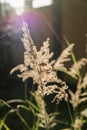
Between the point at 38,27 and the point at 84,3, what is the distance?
1.18 m

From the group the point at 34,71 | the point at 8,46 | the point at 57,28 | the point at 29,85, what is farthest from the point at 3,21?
the point at 34,71

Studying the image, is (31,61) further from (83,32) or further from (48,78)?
(83,32)

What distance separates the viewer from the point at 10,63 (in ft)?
24.5

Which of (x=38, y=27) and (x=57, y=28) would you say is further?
(x=38, y=27)

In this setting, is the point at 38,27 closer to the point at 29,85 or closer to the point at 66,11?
the point at 66,11

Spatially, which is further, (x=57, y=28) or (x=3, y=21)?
(x=3, y=21)

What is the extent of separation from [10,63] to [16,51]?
253mm

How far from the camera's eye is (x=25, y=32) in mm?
1345

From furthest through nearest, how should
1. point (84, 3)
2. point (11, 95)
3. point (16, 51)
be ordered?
point (16, 51) → point (84, 3) → point (11, 95)

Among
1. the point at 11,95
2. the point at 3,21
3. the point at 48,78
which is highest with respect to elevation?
the point at 3,21

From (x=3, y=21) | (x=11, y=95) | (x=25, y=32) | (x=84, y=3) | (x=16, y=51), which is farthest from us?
(x=3, y=21)

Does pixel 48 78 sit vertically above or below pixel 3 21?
below

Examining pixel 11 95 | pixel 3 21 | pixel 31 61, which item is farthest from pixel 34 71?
pixel 3 21

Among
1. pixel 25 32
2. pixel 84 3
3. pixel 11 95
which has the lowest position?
pixel 25 32
